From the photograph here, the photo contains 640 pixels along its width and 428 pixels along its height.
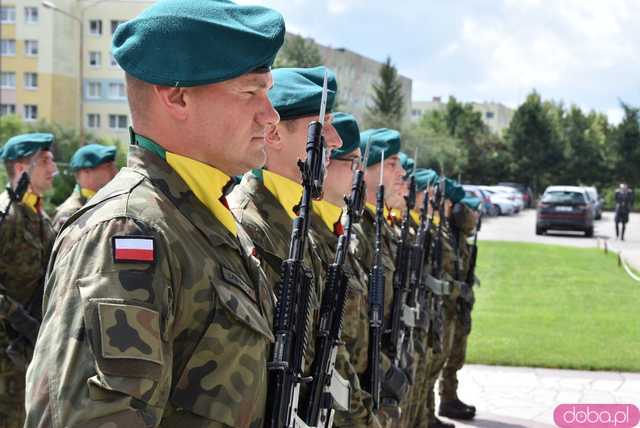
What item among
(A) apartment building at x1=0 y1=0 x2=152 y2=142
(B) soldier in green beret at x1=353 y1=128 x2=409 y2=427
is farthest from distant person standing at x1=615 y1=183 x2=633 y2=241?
(A) apartment building at x1=0 y1=0 x2=152 y2=142

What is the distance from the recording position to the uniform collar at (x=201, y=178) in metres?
1.78

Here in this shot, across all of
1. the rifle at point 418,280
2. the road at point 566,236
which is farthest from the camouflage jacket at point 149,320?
the road at point 566,236

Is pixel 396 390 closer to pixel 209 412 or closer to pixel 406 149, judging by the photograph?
pixel 209 412

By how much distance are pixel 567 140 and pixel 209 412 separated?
2463 inches

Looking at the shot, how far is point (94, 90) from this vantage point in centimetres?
6066

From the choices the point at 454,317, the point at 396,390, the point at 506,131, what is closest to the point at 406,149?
the point at 506,131

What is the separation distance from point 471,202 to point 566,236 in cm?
2006

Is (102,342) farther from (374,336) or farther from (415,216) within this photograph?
(415,216)

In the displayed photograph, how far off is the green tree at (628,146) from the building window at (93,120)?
37.6 m

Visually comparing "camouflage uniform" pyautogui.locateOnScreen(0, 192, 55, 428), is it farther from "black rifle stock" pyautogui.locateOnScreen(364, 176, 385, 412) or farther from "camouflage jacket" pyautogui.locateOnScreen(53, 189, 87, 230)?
"black rifle stock" pyautogui.locateOnScreen(364, 176, 385, 412)

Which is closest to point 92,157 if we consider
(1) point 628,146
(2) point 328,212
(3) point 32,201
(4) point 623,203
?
(3) point 32,201

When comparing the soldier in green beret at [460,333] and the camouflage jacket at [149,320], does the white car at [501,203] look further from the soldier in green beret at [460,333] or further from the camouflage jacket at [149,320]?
the camouflage jacket at [149,320]

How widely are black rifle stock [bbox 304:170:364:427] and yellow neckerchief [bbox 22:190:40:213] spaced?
115 inches

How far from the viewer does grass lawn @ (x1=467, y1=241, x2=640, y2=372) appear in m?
8.61
